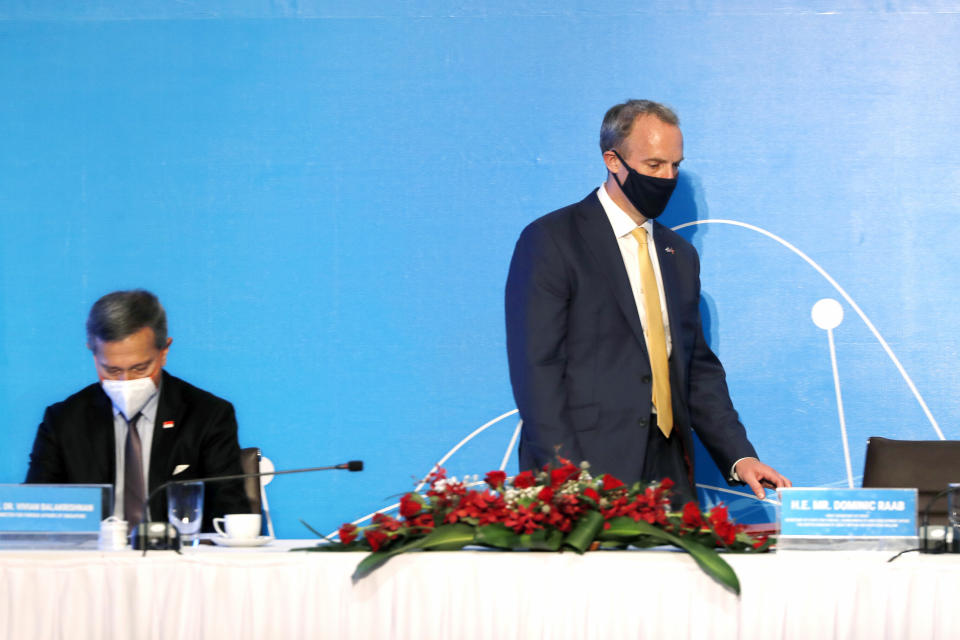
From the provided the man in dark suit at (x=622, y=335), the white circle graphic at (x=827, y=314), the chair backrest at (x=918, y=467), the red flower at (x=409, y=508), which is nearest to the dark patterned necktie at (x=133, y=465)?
the man in dark suit at (x=622, y=335)

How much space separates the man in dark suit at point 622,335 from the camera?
277 centimetres

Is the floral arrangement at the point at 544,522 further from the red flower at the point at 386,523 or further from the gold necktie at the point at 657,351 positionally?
the gold necktie at the point at 657,351

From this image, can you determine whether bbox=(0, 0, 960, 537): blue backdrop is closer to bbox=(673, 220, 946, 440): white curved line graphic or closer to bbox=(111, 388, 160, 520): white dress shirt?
bbox=(673, 220, 946, 440): white curved line graphic

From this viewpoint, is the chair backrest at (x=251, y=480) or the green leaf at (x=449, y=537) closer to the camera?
the green leaf at (x=449, y=537)

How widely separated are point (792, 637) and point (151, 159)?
260 cm

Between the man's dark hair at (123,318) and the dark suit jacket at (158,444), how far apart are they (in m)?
0.18

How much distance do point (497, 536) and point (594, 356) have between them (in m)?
1.09

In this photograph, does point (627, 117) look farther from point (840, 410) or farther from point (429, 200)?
point (840, 410)

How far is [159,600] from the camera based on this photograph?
1.84 metres

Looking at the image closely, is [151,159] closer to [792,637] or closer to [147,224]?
[147,224]

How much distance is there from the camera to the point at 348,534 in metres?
1.91

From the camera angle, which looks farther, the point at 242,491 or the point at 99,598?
the point at 242,491

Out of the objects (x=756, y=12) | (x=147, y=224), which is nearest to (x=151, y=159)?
(x=147, y=224)

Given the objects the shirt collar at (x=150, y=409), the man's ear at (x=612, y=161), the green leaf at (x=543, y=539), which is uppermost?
the man's ear at (x=612, y=161)
